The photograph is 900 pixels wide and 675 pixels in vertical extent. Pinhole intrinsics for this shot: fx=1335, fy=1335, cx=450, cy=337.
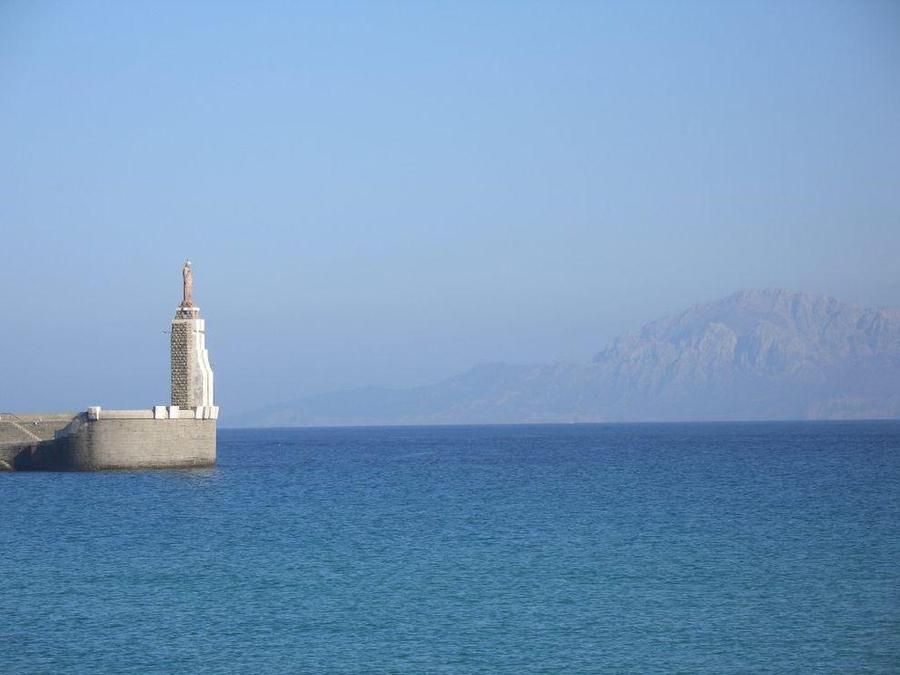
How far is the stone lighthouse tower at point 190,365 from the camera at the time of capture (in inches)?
2881

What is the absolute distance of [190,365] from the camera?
73375 millimetres

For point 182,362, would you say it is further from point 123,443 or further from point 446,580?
point 446,580

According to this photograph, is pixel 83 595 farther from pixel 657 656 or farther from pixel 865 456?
pixel 865 456

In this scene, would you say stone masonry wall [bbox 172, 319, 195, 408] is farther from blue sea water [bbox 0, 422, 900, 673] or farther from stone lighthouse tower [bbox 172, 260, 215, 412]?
blue sea water [bbox 0, 422, 900, 673]

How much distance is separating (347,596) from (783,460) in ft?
252

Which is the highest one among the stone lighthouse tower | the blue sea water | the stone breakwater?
the stone lighthouse tower

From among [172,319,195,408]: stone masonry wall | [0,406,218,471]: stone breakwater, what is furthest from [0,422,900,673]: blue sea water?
[172,319,195,408]: stone masonry wall

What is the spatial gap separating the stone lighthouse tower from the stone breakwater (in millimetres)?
695

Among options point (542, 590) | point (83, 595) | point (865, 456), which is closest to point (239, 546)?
point (83, 595)

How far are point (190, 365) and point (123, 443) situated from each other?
5.78 m

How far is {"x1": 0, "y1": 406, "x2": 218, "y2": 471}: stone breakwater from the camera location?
232ft

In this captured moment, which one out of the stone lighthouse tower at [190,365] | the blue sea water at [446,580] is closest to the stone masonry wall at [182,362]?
the stone lighthouse tower at [190,365]

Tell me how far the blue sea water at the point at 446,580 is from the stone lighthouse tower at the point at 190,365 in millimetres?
7232

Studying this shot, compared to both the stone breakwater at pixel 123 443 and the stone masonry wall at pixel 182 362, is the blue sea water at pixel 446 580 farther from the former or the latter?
the stone masonry wall at pixel 182 362
